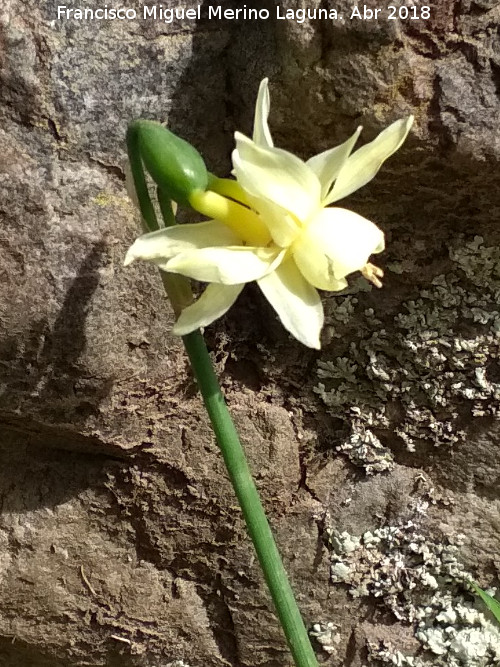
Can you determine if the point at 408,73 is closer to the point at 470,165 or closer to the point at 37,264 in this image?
the point at 470,165

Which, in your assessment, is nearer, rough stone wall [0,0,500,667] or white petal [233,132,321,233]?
white petal [233,132,321,233]

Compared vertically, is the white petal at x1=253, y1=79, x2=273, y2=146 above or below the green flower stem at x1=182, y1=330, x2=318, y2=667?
above

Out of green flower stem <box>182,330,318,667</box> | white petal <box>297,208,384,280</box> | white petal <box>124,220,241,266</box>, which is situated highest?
white petal <box>124,220,241,266</box>

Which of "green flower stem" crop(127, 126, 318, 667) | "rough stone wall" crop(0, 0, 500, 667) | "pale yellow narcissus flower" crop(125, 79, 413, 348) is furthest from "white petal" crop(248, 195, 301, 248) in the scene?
"rough stone wall" crop(0, 0, 500, 667)

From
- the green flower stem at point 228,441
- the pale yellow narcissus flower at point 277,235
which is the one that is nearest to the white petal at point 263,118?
the pale yellow narcissus flower at point 277,235

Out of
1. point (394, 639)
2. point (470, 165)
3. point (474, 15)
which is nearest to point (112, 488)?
point (394, 639)

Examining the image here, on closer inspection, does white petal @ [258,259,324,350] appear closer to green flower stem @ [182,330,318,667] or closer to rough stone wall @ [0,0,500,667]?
green flower stem @ [182,330,318,667]
